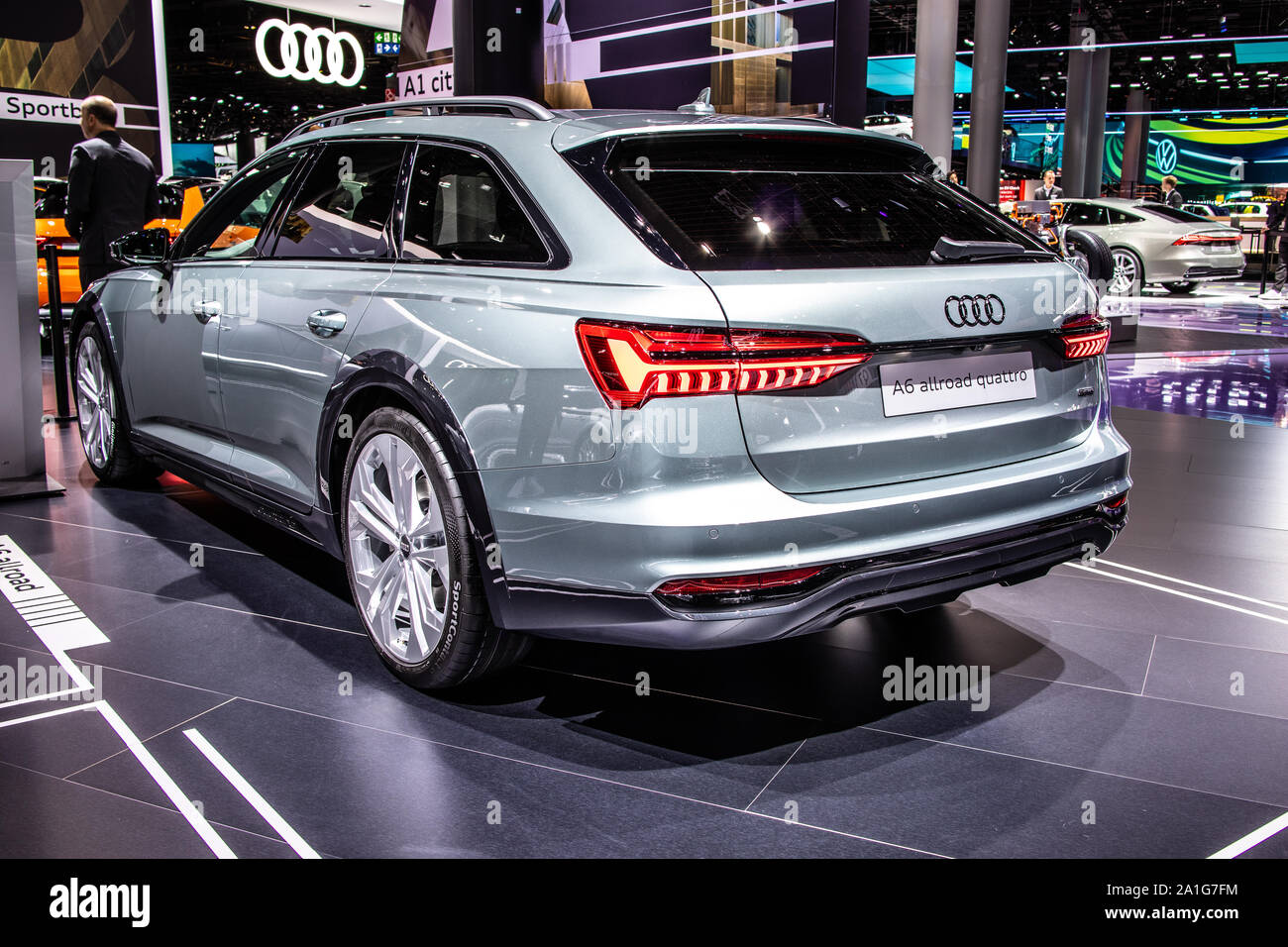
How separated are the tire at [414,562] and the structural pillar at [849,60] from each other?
5217mm

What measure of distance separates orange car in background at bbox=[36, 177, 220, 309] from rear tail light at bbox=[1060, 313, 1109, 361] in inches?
281

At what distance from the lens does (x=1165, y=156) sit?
147ft

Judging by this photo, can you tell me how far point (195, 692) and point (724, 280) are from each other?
1786 mm

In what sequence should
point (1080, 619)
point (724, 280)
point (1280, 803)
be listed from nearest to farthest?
point (724, 280) < point (1280, 803) < point (1080, 619)

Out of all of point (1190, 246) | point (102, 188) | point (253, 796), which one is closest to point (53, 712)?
point (253, 796)

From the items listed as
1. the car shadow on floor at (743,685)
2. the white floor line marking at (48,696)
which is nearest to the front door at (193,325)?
the white floor line marking at (48,696)

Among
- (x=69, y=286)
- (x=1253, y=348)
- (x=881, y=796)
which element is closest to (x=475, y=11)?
(x=69, y=286)

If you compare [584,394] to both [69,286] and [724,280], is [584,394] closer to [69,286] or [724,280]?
[724,280]

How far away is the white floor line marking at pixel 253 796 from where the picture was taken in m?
2.19

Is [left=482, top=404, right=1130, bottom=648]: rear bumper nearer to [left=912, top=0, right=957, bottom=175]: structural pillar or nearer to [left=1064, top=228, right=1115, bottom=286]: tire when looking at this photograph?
[left=1064, top=228, right=1115, bottom=286]: tire

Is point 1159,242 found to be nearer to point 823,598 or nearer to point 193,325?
point 193,325

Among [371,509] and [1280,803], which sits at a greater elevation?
[371,509]

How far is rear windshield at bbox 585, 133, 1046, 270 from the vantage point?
239cm

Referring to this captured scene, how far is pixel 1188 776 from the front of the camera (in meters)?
2.49
